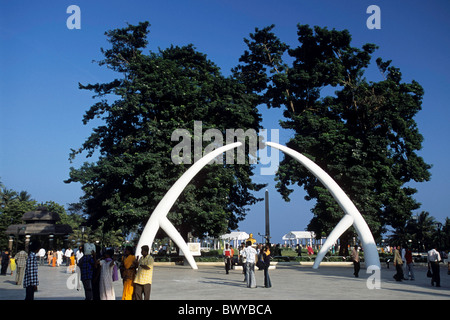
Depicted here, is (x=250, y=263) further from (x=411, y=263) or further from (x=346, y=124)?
(x=346, y=124)

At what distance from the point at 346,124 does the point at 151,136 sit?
17.8 metres

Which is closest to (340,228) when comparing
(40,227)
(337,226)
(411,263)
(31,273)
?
(337,226)

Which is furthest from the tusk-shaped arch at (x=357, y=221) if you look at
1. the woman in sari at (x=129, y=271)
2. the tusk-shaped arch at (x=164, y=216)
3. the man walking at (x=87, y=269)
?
the man walking at (x=87, y=269)

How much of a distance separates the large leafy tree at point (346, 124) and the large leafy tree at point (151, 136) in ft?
15.8

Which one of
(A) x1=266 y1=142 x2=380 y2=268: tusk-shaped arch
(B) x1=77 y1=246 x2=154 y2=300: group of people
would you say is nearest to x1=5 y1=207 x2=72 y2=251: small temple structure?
(A) x1=266 y1=142 x2=380 y2=268: tusk-shaped arch

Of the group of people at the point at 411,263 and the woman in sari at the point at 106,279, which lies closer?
the woman in sari at the point at 106,279

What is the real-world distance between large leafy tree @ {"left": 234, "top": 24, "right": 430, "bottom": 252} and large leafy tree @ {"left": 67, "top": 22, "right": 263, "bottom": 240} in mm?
4826

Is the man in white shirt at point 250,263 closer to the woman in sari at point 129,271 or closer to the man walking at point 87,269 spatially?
the woman in sari at point 129,271

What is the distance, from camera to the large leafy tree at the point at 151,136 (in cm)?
3030

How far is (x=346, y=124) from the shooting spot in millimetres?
36906

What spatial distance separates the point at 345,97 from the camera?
36.3 meters

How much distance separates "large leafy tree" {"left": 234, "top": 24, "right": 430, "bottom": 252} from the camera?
109 feet
